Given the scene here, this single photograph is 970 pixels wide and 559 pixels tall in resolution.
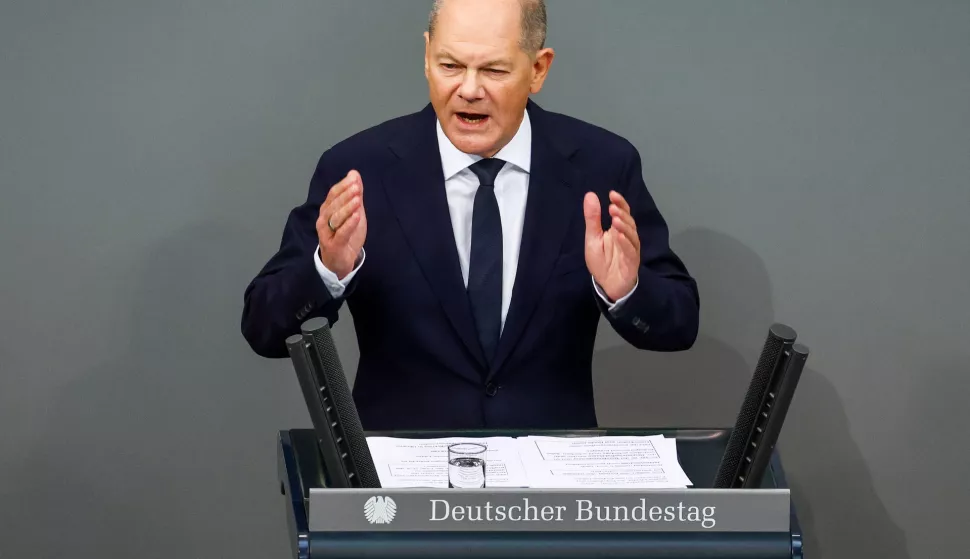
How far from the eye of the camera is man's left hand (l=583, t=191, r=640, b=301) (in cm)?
223

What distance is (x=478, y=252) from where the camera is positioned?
2.66 meters

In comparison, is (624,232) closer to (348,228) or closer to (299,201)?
(348,228)

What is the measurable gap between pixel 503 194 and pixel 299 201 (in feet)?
3.08

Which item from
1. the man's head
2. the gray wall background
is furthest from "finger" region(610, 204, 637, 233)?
the gray wall background

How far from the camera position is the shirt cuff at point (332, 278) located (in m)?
2.36

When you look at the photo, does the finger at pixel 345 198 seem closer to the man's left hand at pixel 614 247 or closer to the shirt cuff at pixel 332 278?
the shirt cuff at pixel 332 278

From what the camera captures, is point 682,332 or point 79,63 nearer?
point 682,332

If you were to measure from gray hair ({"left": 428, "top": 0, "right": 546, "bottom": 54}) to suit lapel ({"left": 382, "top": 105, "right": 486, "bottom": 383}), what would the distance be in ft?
0.84

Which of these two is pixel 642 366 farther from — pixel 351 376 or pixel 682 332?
pixel 682 332

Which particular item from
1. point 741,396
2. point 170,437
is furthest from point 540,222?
point 170,437

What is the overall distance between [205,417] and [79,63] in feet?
3.09

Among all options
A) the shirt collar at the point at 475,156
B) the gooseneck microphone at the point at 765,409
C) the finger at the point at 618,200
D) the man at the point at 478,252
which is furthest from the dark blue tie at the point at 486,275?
the gooseneck microphone at the point at 765,409

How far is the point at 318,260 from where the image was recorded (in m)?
2.37

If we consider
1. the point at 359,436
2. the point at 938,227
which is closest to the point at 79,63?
the point at 359,436
